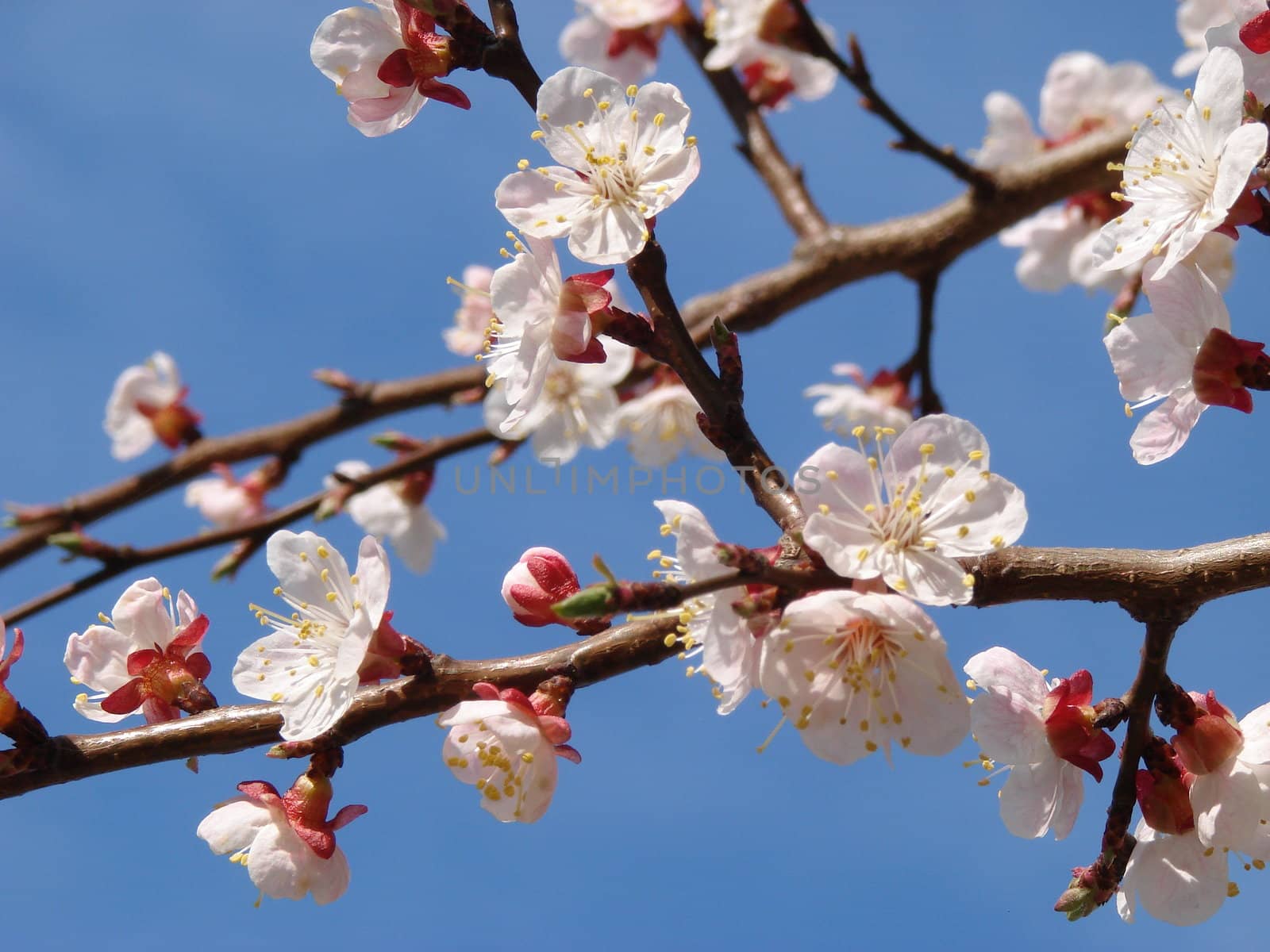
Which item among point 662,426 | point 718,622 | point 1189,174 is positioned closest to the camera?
point 718,622

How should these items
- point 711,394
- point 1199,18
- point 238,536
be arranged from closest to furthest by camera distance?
point 711,394, point 1199,18, point 238,536

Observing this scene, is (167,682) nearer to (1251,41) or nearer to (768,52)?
(1251,41)

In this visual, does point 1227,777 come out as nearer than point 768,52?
Yes

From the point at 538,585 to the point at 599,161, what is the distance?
2.52 ft

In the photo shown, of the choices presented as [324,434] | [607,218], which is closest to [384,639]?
[607,218]

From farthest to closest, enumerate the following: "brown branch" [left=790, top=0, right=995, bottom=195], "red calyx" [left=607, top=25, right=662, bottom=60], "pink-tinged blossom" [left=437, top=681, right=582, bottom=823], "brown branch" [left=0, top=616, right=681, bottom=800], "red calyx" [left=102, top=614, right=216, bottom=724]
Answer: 1. "red calyx" [left=607, top=25, right=662, bottom=60]
2. "brown branch" [left=790, top=0, right=995, bottom=195]
3. "red calyx" [left=102, top=614, right=216, bottom=724]
4. "brown branch" [left=0, top=616, right=681, bottom=800]
5. "pink-tinged blossom" [left=437, top=681, right=582, bottom=823]

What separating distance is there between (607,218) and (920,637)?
0.88 metres

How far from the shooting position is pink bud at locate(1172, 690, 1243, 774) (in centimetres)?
187

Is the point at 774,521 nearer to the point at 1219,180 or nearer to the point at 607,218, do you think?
the point at 607,218

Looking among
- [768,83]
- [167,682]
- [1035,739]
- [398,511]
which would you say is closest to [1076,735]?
[1035,739]

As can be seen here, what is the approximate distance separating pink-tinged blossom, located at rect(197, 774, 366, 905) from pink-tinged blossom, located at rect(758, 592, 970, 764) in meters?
0.88

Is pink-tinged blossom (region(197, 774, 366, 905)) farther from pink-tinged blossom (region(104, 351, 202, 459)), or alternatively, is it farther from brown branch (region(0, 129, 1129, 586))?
pink-tinged blossom (region(104, 351, 202, 459))

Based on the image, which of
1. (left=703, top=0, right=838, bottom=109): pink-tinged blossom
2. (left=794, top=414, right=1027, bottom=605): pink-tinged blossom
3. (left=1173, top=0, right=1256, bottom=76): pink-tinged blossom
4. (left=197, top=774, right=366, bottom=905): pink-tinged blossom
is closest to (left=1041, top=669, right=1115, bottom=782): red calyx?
(left=794, top=414, right=1027, bottom=605): pink-tinged blossom

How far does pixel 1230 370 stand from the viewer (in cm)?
194
